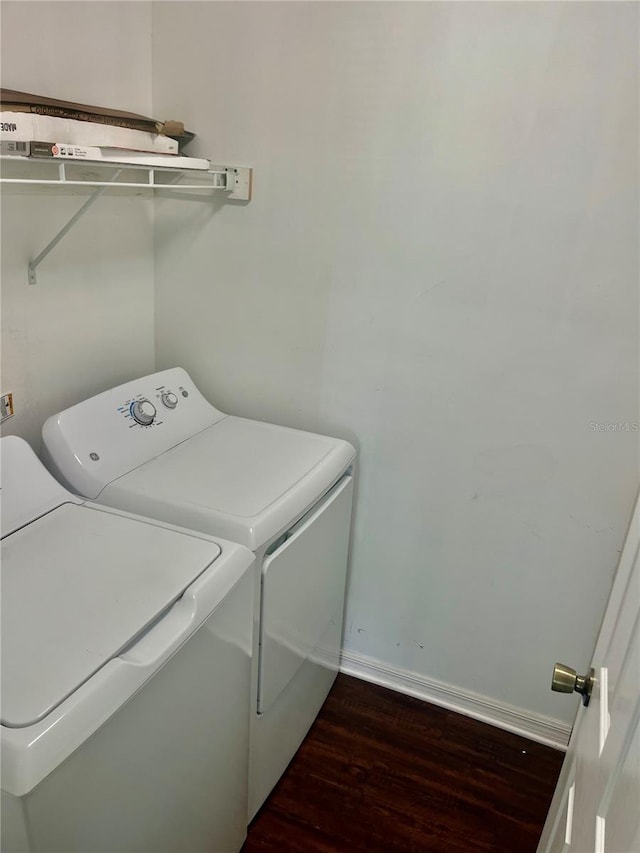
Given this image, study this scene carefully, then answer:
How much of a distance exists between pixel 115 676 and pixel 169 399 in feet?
3.23

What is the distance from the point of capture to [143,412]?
1634 mm

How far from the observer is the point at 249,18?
1607mm

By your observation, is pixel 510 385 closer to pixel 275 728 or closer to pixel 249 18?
pixel 275 728

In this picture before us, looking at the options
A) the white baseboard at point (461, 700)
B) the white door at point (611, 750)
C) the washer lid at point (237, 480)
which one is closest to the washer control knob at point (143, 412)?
the washer lid at point (237, 480)

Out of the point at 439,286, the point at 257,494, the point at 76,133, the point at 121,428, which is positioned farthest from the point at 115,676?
the point at 439,286

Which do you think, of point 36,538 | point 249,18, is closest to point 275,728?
point 36,538

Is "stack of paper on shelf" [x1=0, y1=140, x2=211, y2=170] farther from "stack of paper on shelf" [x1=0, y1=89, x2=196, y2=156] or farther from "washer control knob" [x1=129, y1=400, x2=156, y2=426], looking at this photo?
"washer control knob" [x1=129, y1=400, x2=156, y2=426]

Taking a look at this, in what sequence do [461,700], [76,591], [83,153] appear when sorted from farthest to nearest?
[461,700] < [83,153] < [76,591]

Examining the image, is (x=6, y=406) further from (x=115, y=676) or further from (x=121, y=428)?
(x=115, y=676)

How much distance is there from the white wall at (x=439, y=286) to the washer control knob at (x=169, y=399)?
0.76 ft

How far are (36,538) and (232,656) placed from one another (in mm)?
449

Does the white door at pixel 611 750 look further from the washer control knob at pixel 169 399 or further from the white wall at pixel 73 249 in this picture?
the white wall at pixel 73 249

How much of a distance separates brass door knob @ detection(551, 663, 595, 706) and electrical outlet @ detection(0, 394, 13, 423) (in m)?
1.30

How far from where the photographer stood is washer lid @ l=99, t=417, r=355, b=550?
133 cm
